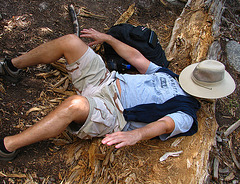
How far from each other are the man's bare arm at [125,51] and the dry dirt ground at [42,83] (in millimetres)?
794

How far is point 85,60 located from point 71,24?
1.62 meters

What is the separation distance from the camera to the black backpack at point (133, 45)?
3.60 m

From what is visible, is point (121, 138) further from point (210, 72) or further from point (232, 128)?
point (232, 128)

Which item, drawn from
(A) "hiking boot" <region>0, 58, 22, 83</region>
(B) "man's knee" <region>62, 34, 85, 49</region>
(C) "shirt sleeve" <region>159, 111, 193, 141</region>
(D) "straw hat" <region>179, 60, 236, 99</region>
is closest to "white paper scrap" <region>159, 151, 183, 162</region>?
(C) "shirt sleeve" <region>159, 111, 193, 141</region>

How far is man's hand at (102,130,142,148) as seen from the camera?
6.64 ft

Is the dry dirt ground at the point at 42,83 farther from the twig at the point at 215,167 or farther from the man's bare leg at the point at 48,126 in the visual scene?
the man's bare leg at the point at 48,126

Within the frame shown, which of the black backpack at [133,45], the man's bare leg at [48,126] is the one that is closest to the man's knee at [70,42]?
the man's bare leg at [48,126]

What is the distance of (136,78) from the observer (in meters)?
3.01

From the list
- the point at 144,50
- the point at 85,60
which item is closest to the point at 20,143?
the point at 85,60

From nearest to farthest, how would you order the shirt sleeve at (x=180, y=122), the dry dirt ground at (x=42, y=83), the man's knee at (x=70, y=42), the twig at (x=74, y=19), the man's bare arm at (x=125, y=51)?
the dry dirt ground at (x=42, y=83) → the shirt sleeve at (x=180, y=122) → the man's knee at (x=70, y=42) → the man's bare arm at (x=125, y=51) → the twig at (x=74, y=19)

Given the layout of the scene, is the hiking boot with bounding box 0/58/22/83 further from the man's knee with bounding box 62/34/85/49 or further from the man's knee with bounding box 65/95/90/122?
the man's knee with bounding box 65/95/90/122

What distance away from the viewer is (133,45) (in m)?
3.61

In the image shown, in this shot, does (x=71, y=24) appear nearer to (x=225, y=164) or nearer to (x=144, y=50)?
(x=144, y=50)

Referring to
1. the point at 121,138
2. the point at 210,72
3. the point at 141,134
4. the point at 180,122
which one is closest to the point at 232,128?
the point at 210,72
